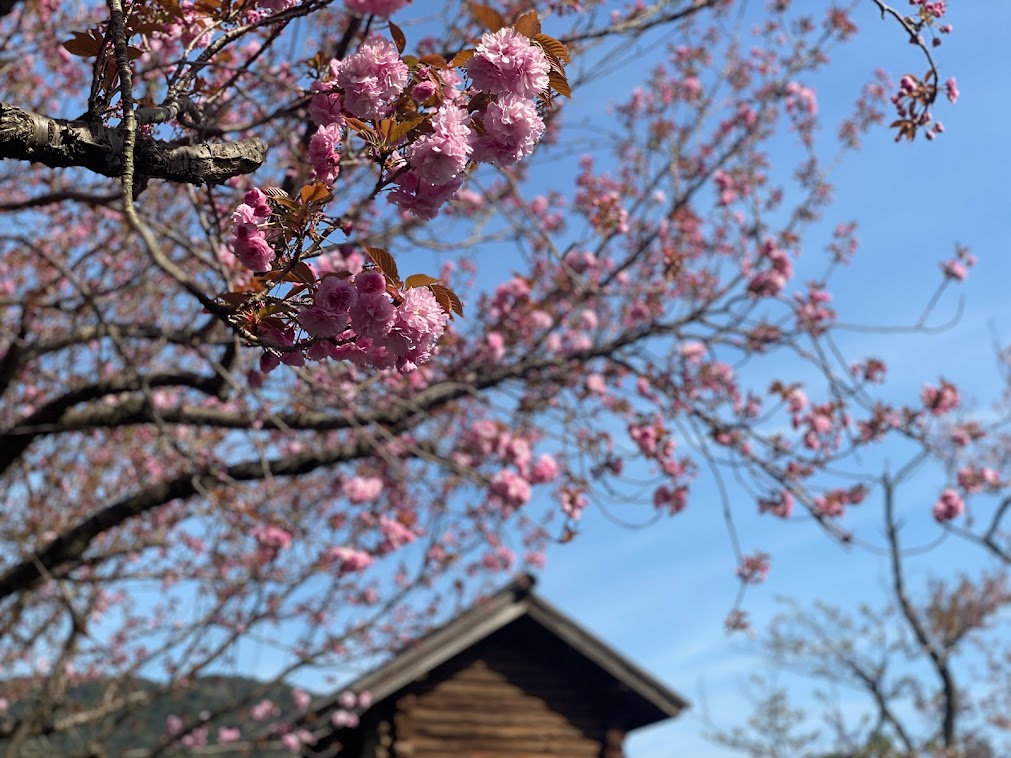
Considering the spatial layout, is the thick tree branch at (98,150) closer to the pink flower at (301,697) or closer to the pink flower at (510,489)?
the pink flower at (510,489)

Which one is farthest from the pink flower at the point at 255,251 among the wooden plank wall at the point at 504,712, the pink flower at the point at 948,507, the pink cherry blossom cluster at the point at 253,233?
the wooden plank wall at the point at 504,712

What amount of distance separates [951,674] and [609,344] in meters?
14.8

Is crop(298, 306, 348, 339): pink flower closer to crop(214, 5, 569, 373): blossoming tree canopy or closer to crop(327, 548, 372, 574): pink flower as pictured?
crop(214, 5, 569, 373): blossoming tree canopy

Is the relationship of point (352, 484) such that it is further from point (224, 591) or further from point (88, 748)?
point (88, 748)

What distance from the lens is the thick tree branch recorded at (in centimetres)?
239

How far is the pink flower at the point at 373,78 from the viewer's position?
2404 mm

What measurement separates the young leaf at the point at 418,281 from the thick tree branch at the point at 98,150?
62cm

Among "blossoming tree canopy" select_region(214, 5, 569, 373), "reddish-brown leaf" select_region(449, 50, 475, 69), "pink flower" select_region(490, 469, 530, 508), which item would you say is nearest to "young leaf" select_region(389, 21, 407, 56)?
"blossoming tree canopy" select_region(214, 5, 569, 373)

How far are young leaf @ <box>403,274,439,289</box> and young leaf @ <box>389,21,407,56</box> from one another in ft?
1.91

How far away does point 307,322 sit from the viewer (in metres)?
2.28

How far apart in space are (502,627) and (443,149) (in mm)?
10110

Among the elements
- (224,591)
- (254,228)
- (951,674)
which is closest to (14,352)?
(224,591)

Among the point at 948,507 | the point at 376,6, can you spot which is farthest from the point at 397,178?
the point at 948,507

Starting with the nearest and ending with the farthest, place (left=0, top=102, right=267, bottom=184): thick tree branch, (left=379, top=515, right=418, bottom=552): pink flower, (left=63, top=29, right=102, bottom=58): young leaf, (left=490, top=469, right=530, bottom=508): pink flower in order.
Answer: (left=0, top=102, right=267, bottom=184): thick tree branch, (left=63, top=29, right=102, bottom=58): young leaf, (left=490, top=469, right=530, bottom=508): pink flower, (left=379, top=515, right=418, bottom=552): pink flower
